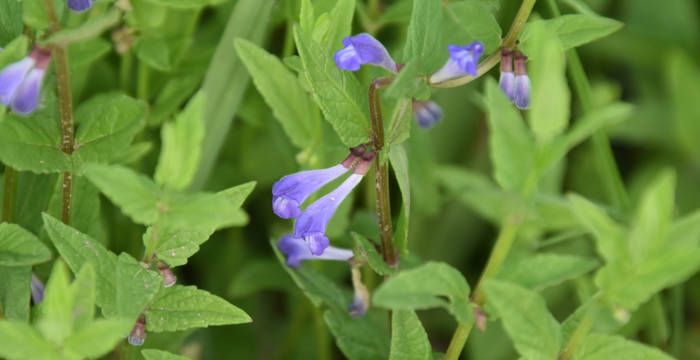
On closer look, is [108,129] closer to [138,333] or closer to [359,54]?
[138,333]

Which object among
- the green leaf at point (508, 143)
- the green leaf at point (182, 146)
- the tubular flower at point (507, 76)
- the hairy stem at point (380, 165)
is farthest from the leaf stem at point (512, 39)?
the green leaf at point (182, 146)

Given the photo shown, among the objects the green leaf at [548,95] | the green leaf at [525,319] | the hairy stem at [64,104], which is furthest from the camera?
the hairy stem at [64,104]

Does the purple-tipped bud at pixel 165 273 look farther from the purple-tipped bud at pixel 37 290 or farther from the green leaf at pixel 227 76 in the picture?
the green leaf at pixel 227 76

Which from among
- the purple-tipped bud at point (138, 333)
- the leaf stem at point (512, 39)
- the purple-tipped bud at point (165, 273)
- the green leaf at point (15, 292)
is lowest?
the purple-tipped bud at point (138, 333)

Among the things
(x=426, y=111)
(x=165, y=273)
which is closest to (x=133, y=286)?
(x=165, y=273)

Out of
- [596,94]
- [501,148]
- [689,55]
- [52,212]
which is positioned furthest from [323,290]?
[689,55]

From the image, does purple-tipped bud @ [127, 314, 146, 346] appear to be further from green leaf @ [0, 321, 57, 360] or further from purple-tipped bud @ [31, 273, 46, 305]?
purple-tipped bud @ [31, 273, 46, 305]
